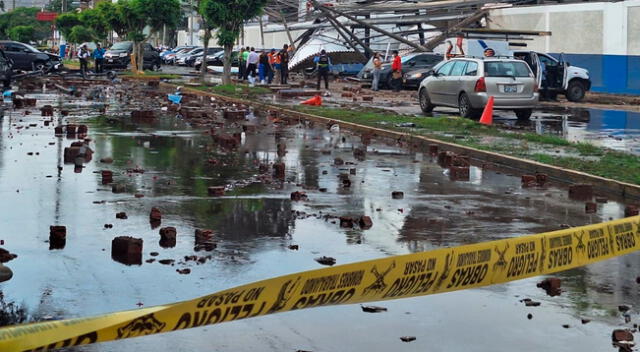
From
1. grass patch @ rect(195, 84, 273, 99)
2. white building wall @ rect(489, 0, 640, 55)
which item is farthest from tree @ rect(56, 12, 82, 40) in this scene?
grass patch @ rect(195, 84, 273, 99)

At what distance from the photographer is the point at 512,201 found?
44.4 feet

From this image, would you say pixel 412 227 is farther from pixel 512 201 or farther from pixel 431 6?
pixel 431 6

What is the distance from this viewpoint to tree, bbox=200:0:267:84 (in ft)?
138

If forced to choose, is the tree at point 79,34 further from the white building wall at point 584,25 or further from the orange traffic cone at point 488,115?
the orange traffic cone at point 488,115

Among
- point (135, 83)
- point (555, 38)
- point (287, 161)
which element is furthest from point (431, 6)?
point (287, 161)

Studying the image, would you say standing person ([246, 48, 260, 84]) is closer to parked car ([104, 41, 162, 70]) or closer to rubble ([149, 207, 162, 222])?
parked car ([104, 41, 162, 70])

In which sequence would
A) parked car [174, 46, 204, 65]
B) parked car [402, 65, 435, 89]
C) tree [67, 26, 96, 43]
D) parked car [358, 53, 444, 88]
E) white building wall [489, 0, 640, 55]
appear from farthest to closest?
tree [67, 26, 96, 43] < parked car [174, 46, 204, 65] < parked car [358, 53, 444, 88] < parked car [402, 65, 435, 89] < white building wall [489, 0, 640, 55]

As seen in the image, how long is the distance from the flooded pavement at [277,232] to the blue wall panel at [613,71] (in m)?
22.8

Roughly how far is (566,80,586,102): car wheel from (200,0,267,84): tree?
1283cm

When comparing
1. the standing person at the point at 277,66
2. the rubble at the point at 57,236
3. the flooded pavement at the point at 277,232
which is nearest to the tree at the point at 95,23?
the standing person at the point at 277,66

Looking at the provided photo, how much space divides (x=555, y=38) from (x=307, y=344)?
1586 inches

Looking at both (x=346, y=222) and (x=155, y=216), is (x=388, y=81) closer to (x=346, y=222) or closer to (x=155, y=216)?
(x=346, y=222)

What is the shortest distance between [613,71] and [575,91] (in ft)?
19.5

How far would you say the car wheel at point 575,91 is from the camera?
3606cm
